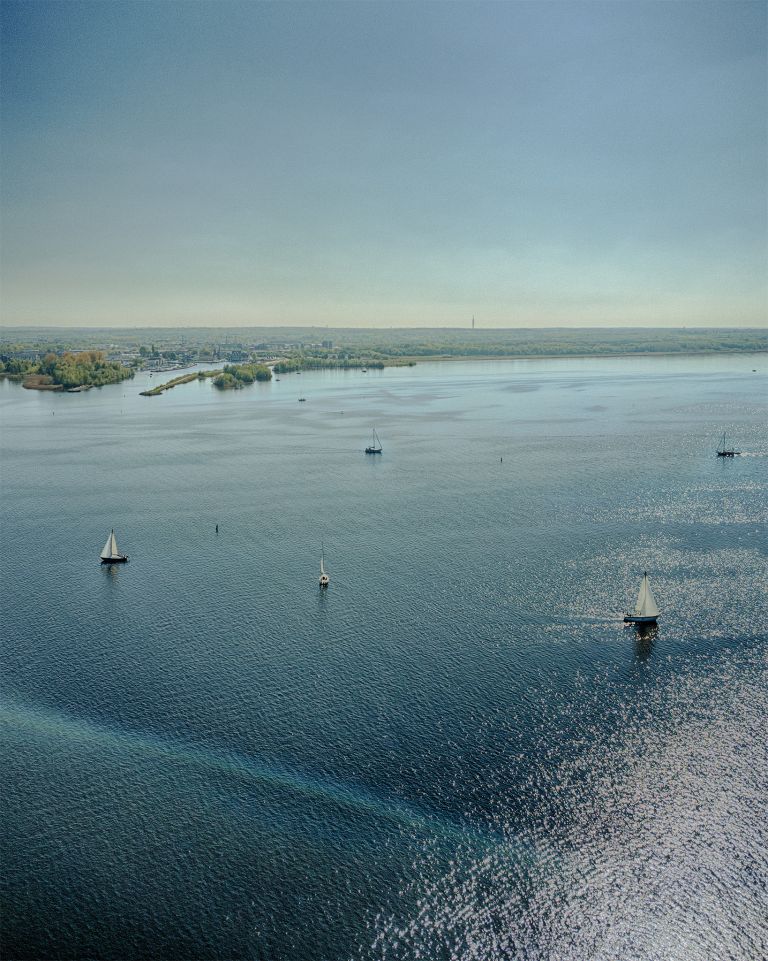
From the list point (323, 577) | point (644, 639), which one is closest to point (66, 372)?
point (323, 577)

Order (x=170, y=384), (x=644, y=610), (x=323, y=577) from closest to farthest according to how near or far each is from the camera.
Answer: (x=644, y=610) < (x=323, y=577) < (x=170, y=384)

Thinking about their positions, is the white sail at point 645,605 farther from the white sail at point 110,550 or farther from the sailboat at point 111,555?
the white sail at point 110,550

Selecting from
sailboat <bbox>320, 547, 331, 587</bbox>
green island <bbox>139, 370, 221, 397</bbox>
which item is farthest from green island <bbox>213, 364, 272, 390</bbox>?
sailboat <bbox>320, 547, 331, 587</bbox>

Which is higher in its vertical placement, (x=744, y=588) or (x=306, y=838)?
(x=744, y=588)

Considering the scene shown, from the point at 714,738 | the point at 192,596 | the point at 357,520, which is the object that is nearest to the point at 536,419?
the point at 357,520

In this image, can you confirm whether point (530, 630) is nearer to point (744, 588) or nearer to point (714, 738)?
point (714, 738)

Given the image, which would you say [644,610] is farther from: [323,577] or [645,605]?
[323,577]
